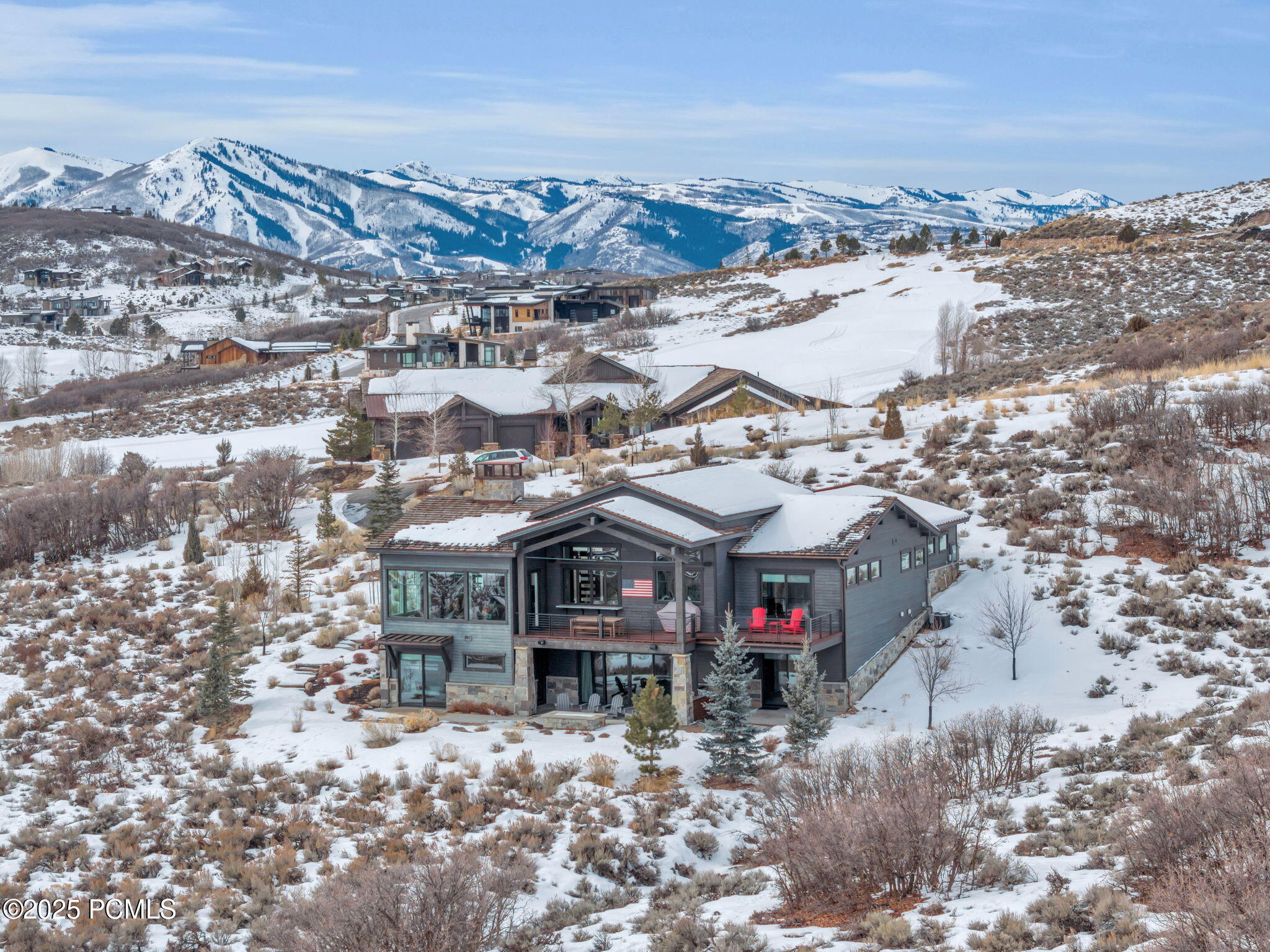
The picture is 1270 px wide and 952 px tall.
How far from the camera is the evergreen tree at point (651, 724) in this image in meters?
24.0

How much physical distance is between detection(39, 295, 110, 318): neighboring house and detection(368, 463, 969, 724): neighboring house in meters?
129

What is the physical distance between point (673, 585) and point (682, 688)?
8.52 ft

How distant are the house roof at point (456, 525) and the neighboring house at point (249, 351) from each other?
248 ft

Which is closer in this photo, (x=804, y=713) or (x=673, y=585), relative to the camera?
(x=804, y=713)

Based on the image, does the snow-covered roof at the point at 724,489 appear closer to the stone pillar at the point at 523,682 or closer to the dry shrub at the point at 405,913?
the stone pillar at the point at 523,682

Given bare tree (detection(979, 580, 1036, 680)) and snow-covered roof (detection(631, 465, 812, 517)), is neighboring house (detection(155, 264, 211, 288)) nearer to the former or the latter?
snow-covered roof (detection(631, 465, 812, 517))

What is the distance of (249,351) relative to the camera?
10606cm

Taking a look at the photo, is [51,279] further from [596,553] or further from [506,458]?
[596,553]

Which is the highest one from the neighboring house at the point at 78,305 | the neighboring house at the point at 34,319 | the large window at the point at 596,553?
the neighboring house at the point at 78,305

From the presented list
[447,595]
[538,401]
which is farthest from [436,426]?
[447,595]

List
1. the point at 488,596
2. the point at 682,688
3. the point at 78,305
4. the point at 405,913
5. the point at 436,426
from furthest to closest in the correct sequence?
the point at 78,305 < the point at 436,426 < the point at 488,596 < the point at 682,688 < the point at 405,913

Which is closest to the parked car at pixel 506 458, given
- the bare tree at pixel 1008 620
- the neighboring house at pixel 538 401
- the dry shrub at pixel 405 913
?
the bare tree at pixel 1008 620

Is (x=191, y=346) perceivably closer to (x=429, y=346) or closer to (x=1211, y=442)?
(x=429, y=346)

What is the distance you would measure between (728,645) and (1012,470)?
65.8 ft
